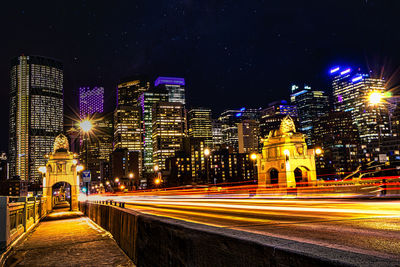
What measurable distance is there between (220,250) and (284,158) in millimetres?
41655

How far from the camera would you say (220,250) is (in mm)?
3410

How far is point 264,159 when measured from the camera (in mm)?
46375

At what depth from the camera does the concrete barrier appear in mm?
2260

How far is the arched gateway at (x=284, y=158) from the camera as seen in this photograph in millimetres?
43188

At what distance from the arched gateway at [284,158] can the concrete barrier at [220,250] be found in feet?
122

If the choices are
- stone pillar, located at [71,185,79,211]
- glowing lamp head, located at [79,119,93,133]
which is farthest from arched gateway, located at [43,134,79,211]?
glowing lamp head, located at [79,119,93,133]

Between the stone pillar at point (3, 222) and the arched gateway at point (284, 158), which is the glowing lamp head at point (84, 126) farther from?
the stone pillar at point (3, 222)

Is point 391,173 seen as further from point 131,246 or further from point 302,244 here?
point 302,244

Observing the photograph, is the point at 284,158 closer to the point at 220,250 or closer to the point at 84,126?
the point at 84,126

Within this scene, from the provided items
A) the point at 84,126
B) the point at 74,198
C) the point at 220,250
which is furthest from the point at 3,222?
the point at 84,126

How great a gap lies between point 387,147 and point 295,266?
181561 millimetres

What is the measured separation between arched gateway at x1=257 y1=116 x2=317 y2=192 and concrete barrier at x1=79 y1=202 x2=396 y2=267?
37.1 m

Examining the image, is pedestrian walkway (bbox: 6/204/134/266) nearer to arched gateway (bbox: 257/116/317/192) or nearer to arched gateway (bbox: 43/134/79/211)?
arched gateway (bbox: 257/116/317/192)

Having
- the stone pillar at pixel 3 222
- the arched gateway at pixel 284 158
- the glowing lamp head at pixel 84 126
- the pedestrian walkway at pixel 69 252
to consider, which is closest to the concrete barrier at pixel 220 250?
the pedestrian walkway at pixel 69 252
